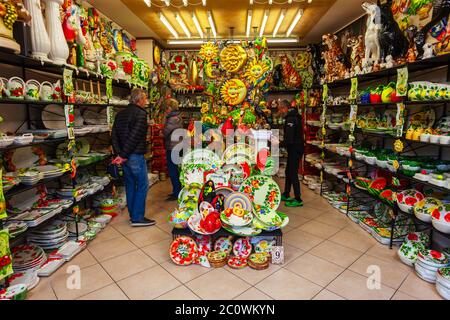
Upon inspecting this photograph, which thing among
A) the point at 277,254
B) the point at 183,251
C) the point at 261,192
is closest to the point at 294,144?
the point at 261,192

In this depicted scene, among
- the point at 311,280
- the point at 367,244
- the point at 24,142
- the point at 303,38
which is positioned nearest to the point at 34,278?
the point at 24,142

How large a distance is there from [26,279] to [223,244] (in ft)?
Answer: 5.84

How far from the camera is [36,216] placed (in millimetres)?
2631

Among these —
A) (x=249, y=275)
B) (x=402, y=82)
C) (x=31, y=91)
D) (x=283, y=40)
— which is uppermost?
(x=283, y=40)

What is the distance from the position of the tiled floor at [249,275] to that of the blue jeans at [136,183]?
1.10 feet

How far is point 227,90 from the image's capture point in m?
3.32

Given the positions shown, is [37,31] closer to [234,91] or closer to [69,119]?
[69,119]

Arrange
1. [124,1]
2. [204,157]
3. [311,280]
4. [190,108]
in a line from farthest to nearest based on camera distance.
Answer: [190,108] < [124,1] < [204,157] < [311,280]

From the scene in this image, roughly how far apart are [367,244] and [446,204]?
956 millimetres

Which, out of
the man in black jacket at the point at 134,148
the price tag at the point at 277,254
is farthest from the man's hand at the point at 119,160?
the price tag at the point at 277,254

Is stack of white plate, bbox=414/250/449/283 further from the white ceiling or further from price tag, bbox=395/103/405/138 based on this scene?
the white ceiling

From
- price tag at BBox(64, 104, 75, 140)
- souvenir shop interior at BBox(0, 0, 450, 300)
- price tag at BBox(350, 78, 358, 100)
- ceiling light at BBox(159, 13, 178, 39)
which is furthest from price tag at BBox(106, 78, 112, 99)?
price tag at BBox(350, 78, 358, 100)

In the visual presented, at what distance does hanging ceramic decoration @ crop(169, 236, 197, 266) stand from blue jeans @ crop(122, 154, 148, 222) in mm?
1173
